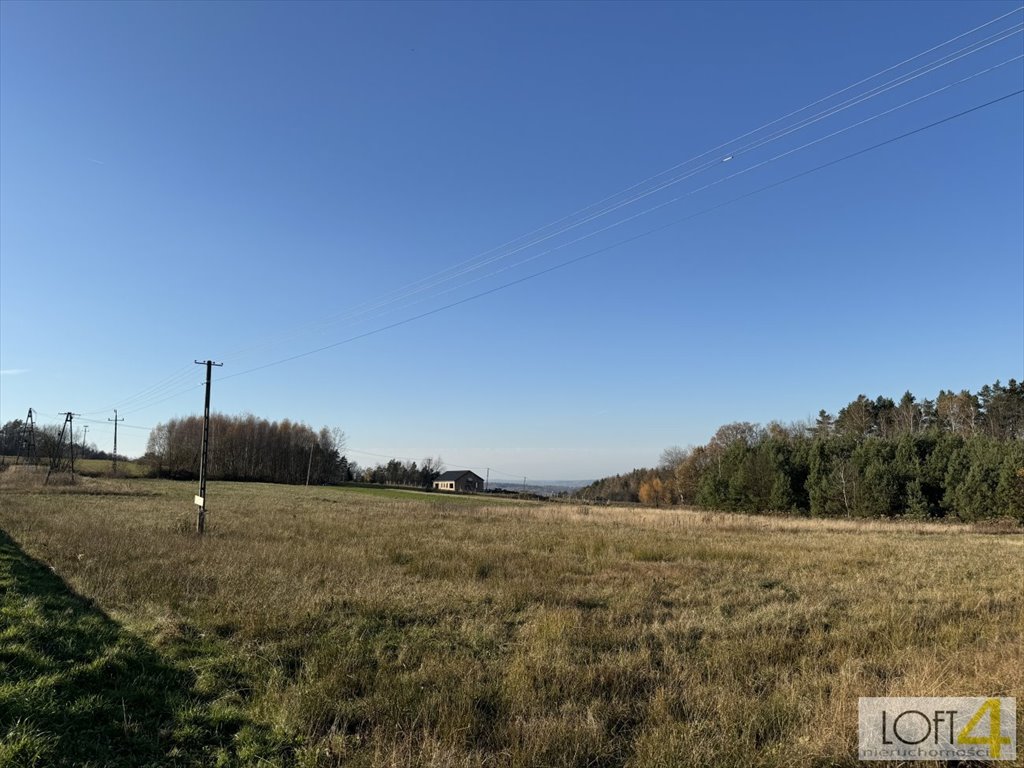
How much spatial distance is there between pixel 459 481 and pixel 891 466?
10905cm

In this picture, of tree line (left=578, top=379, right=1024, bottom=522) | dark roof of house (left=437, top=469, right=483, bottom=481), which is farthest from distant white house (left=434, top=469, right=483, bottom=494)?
tree line (left=578, top=379, right=1024, bottom=522)

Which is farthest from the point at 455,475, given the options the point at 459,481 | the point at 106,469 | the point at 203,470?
the point at 203,470

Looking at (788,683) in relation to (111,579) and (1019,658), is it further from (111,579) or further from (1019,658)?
(111,579)

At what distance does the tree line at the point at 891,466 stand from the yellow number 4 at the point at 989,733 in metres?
58.0

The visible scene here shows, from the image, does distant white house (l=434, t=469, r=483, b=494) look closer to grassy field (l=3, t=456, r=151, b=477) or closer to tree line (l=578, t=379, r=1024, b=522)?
tree line (l=578, t=379, r=1024, b=522)

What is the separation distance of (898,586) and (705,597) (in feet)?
18.1

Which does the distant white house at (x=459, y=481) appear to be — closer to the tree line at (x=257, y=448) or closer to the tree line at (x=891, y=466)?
the tree line at (x=257, y=448)

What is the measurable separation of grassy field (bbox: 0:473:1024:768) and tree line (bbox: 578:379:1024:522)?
45993 mm

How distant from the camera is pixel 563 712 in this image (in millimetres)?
5914

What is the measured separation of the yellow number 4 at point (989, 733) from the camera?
16.3 ft

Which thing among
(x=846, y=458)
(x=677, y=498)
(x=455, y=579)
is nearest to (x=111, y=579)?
(x=455, y=579)

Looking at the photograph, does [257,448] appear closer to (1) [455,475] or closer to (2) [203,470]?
(1) [455,475]

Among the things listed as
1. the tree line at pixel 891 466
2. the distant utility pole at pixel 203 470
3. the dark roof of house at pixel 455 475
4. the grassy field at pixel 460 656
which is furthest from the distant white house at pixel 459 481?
the grassy field at pixel 460 656

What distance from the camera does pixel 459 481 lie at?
504ft
